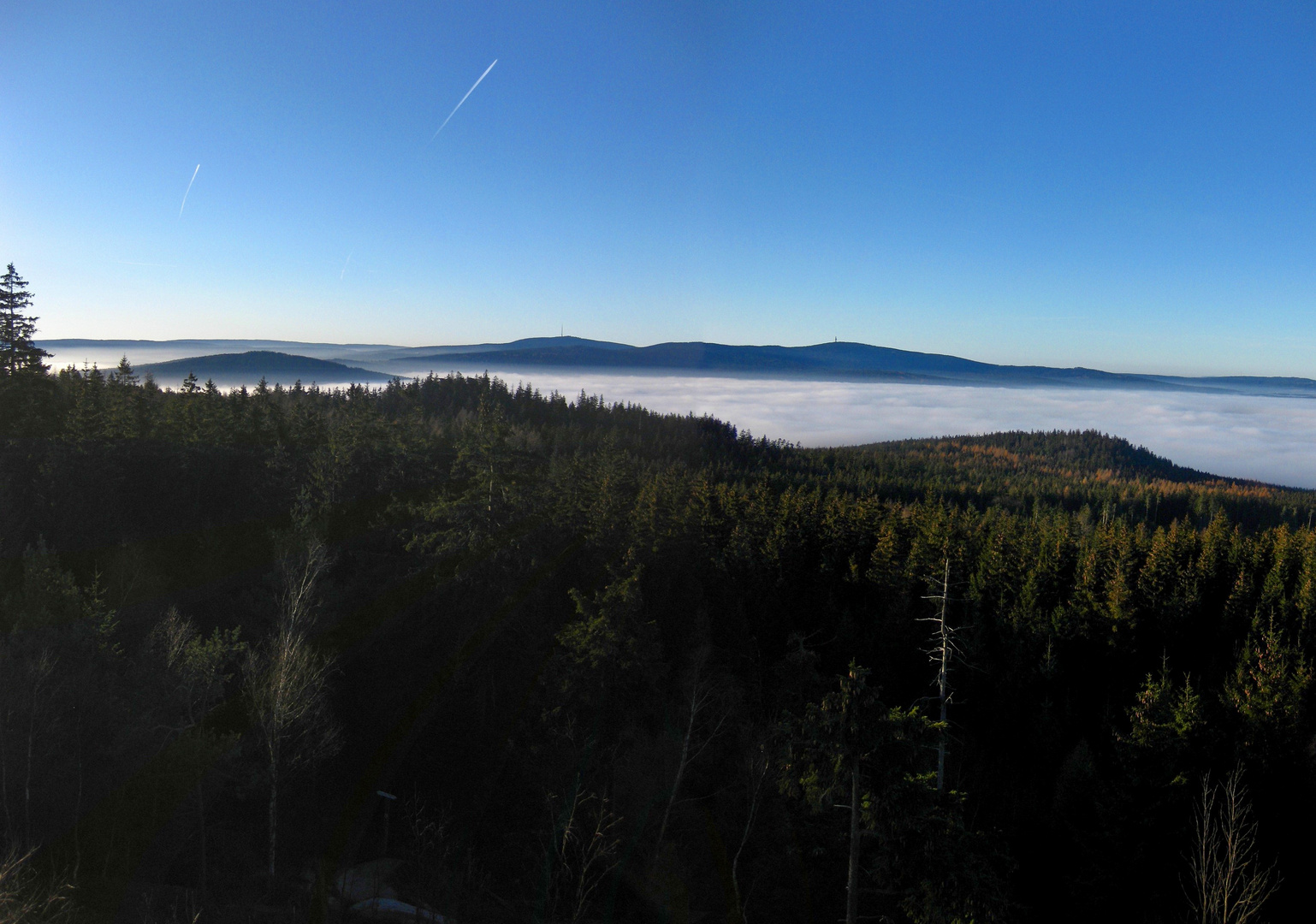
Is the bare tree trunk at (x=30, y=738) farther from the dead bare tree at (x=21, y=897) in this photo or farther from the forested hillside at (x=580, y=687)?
the dead bare tree at (x=21, y=897)

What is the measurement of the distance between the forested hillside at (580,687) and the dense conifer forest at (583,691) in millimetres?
154

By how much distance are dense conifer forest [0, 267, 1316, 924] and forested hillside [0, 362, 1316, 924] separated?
6.1 inches

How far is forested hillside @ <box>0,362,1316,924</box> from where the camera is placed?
1625 centimetres

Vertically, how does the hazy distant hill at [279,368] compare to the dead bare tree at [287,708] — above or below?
above

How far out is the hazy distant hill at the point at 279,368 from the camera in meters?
92.1

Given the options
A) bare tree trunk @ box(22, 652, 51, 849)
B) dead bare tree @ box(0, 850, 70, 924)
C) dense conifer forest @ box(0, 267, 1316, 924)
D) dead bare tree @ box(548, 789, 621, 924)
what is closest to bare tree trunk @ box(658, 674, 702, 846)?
dense conifer forest @ box(0, 267, 1316, 924)

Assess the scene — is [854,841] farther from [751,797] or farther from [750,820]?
[751,797]

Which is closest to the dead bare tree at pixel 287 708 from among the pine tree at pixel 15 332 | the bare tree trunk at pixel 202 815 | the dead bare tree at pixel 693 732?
the bare tree trunk at pixel 202 815

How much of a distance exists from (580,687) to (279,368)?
368 feet

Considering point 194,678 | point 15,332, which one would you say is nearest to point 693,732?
point 194,678

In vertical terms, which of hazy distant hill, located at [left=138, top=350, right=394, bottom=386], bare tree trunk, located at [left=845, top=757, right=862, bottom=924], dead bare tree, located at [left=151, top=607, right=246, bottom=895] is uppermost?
hazy distant hill, located at [left=138, top=350, right=394, bottom=386]

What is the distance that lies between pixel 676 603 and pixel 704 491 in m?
13.3

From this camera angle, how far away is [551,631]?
30.7m

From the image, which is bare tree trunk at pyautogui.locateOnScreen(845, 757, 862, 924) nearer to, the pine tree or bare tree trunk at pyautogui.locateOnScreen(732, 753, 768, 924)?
bare tree trunk at pyautogui.locateOnScreen(732, 753, 768, 924)
